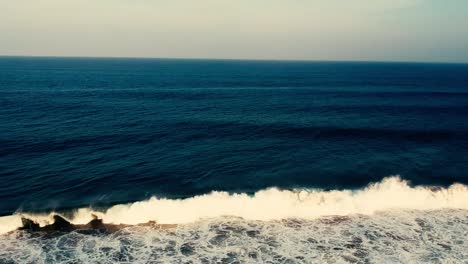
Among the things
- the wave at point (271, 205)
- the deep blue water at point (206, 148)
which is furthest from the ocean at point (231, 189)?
the deep blue water at point (206, 148)

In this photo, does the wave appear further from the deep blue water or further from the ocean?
the deep blue water

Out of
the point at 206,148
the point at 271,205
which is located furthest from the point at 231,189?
the point at 206,148

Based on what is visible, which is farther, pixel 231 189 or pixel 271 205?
pixel 231 189

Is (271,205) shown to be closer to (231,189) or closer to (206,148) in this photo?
(231,189)

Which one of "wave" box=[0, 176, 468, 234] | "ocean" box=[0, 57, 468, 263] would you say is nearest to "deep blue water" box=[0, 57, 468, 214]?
"ocean" box=[0, 57, 468, 263]

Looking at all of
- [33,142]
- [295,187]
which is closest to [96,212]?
[295,187]

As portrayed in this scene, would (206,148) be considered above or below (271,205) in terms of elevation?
above
